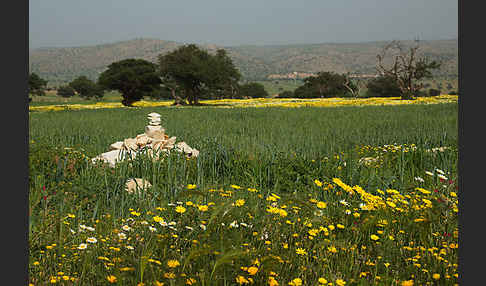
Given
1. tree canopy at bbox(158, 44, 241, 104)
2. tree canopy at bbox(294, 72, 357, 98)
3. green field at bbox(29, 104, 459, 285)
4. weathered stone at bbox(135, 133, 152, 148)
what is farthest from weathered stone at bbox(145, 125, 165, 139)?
tree canopy at bbox(294, 72, 357, 98)

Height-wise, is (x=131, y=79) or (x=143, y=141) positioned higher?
(x=131, y=79)

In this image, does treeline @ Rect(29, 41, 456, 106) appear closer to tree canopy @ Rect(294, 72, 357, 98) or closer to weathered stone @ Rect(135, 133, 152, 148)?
tree canopy @ Rect(294, 72, 357, 98)

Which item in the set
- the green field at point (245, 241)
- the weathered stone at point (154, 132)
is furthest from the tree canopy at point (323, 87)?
the green field at point (245, 241)

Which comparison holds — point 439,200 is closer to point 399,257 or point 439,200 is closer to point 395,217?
point 395,217

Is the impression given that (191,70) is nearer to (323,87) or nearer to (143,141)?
(143,141)

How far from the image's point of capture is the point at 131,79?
166 feet

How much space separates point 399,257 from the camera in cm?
324

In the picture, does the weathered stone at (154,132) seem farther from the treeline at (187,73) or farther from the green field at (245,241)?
the treeline at (187,73)

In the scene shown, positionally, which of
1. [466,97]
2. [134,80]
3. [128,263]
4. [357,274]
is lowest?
[357,274]

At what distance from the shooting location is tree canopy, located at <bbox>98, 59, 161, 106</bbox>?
167ft

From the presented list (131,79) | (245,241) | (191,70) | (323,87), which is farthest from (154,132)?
(323,87)

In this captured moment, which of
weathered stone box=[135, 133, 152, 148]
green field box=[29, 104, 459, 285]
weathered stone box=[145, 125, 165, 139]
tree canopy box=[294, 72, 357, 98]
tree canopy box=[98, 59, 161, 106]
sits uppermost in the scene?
tree canopy box=[294, 72, 357, 98]

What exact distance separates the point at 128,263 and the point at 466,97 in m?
2.50

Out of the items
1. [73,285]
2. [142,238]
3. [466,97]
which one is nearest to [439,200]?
[466,97]
